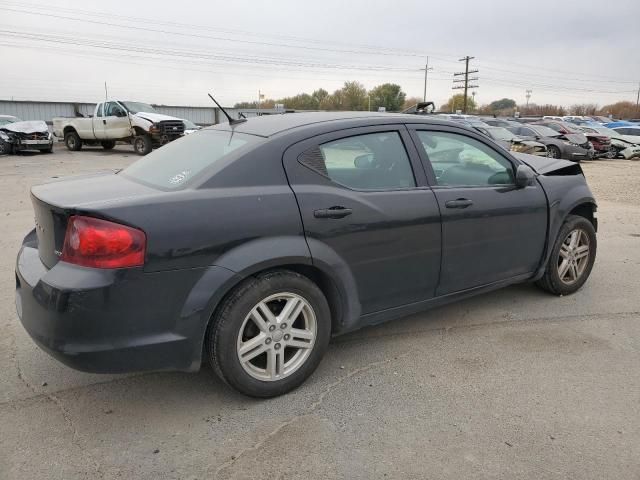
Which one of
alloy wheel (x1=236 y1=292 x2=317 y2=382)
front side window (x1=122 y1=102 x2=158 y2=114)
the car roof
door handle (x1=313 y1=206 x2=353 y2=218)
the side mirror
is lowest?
alloy wheel (x1=236 y1=292 x2=317 y2=382)

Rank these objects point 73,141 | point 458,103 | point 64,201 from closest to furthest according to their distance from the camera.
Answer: point 64,201, point 73,141, point 458,103

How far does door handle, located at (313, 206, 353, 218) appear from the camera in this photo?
2954mm

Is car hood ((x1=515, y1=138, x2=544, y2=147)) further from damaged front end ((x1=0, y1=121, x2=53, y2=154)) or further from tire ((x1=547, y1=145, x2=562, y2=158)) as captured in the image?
damaged front end ((x1=0, y1=121, x2=53, y2=154))

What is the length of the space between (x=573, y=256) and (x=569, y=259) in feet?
0.20

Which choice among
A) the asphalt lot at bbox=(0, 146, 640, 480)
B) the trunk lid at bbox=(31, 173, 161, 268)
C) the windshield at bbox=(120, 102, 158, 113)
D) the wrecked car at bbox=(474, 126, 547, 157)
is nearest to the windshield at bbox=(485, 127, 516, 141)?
the wrecked car at bbox=(474, 126, 547, 157)

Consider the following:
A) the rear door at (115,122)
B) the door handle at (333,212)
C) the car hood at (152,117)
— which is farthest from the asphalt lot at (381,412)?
the rear door at (115,122)

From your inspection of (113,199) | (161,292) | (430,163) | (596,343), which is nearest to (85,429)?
(161,292)

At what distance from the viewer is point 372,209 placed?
3.15 meters

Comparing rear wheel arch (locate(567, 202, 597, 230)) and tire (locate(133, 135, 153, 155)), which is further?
tire (locate(133, 135, 153, 155))

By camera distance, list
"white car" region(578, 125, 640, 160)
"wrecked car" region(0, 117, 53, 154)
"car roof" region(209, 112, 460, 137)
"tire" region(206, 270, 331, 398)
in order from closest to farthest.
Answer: "tire" region(206, 270, 331, 398) → "car roof" region(209, 112, 460, 137) → "wrecked car" region(0, 117, 53, 154) → "white car" region(578, 125, 640, 160)

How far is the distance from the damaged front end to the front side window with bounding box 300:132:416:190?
20.0 meters

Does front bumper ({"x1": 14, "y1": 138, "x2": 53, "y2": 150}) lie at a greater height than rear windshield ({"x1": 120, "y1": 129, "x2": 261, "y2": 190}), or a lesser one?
lesser

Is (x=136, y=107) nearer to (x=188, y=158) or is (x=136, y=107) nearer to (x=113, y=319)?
(x=188, y=158)

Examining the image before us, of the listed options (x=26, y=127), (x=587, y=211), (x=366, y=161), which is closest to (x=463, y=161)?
(x=366, y=161)
